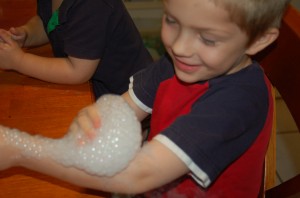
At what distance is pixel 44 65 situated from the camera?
865 mm

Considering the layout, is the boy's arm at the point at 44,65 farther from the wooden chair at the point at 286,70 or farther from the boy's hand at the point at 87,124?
the wooden chair at the point at 286,70

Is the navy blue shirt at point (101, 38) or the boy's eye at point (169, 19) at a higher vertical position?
the boy's eye at point (169, 19)

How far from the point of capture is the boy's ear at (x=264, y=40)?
62cm

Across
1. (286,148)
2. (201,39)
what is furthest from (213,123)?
(286,148)

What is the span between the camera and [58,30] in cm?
98

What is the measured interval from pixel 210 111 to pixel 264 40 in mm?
169

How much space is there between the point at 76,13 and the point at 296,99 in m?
0.54

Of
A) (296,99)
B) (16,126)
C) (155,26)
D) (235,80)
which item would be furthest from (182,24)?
(155,26)

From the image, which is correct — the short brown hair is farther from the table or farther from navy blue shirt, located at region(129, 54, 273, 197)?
the table

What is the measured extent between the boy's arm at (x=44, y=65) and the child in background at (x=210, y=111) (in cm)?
28

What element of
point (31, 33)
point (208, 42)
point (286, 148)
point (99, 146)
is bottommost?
point (286, 148)

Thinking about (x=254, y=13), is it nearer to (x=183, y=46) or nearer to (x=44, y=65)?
(x=183, y=46)

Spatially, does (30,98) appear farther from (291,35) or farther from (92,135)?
(291,35)

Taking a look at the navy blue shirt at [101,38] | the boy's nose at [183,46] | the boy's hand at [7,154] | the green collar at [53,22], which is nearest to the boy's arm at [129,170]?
the boy's hand at [7,154]
